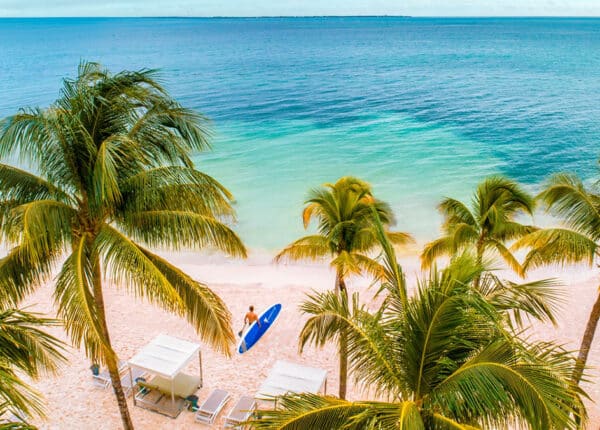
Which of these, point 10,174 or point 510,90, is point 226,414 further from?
point 510,90

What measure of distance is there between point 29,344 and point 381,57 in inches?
3380

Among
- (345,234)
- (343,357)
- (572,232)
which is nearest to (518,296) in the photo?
(343,357)

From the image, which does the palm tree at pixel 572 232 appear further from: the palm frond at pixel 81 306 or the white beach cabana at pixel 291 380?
the palm frond at pixel 81 306

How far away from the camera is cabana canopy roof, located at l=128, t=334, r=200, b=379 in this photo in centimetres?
998

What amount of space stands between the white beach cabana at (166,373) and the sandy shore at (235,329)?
25cm

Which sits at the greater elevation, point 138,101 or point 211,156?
point 211,156

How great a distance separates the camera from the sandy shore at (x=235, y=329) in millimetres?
10445

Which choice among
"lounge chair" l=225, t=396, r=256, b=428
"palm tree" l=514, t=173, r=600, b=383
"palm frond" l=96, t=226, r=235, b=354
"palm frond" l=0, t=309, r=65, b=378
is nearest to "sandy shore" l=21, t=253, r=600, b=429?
"lounge chair" l=225, t=396, r=256, b=428

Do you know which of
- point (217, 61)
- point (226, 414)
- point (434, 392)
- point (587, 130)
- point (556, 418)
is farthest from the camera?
point (217, 61)

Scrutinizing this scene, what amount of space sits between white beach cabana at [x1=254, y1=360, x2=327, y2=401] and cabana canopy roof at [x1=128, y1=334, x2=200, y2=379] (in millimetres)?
1799

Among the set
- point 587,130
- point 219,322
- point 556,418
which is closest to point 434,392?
point 556,418

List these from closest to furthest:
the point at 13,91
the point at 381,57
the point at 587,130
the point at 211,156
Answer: the point at 211,156
the point at 587,130
the point at 13,91
the point at 381,57

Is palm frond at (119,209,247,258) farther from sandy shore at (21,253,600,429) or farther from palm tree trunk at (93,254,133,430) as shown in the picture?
sandy shore at (21,253,600,429)

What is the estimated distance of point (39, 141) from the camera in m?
6.74
